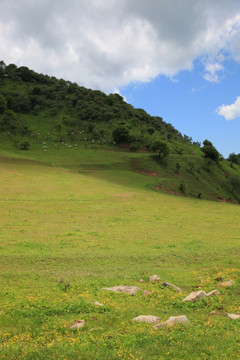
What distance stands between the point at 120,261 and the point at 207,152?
8500 centimetres

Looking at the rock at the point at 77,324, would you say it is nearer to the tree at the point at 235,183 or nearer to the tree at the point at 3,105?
the tree at the point at 235,183

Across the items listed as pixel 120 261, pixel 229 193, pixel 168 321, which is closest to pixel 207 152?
pixel 229 193

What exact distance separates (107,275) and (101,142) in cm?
8006

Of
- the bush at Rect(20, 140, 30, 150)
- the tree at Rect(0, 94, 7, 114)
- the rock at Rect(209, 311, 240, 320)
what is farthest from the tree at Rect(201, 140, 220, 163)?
the rock at Rect(209, 311, 240, 320)

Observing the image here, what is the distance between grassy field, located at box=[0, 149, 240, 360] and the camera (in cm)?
698

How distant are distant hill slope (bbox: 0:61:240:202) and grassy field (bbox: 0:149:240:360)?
100ft

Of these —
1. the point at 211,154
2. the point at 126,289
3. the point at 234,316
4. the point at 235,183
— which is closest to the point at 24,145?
the point at 235,183

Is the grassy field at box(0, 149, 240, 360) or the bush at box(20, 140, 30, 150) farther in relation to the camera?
the bush at box(20, 140, 30, 150)

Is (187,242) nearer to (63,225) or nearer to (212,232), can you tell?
(212,232)

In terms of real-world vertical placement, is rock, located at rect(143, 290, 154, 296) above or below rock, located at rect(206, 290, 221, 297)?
below

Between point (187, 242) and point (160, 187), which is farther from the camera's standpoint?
point (160, 187)

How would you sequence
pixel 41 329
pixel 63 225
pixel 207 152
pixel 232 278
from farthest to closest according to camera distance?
1. pixel 207 152
2. pixel 63 225
3. pixel 232 278
4. pixel 41 329

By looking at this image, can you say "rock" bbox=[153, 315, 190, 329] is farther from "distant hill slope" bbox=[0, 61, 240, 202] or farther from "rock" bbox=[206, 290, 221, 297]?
"distant hill slope" bbox=[0, 61, 240, 202]

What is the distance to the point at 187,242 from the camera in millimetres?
21594
